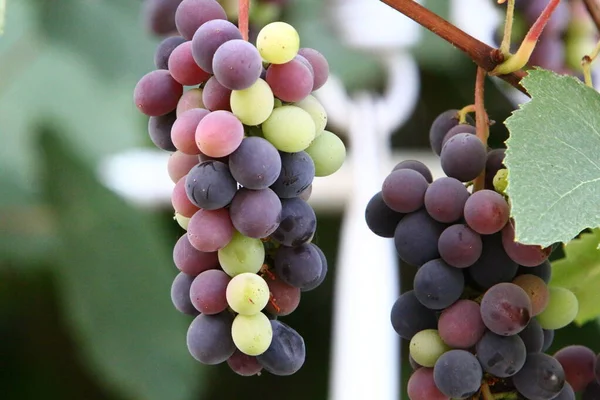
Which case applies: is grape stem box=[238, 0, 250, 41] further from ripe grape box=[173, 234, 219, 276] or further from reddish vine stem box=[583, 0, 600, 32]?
reddish vine stem box=[583, 0, 600, 32]

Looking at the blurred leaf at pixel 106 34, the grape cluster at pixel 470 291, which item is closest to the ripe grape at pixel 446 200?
the grape cluster at pixel 470 291

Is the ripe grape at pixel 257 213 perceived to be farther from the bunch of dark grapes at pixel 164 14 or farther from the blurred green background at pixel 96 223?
the blurred green background at pixel 96 223

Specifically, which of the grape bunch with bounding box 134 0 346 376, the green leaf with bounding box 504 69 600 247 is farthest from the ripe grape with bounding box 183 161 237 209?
the green leaf with bounding box 504 69 600 247

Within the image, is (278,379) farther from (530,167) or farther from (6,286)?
(530,167)

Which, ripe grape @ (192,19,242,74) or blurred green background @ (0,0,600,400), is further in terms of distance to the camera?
blurred green background @ (0,0,600,400)

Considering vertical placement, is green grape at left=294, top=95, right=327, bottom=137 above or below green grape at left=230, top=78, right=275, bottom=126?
above

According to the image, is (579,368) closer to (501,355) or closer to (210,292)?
(501,355)

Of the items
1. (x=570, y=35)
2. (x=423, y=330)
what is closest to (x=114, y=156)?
(x=570, y=35)
